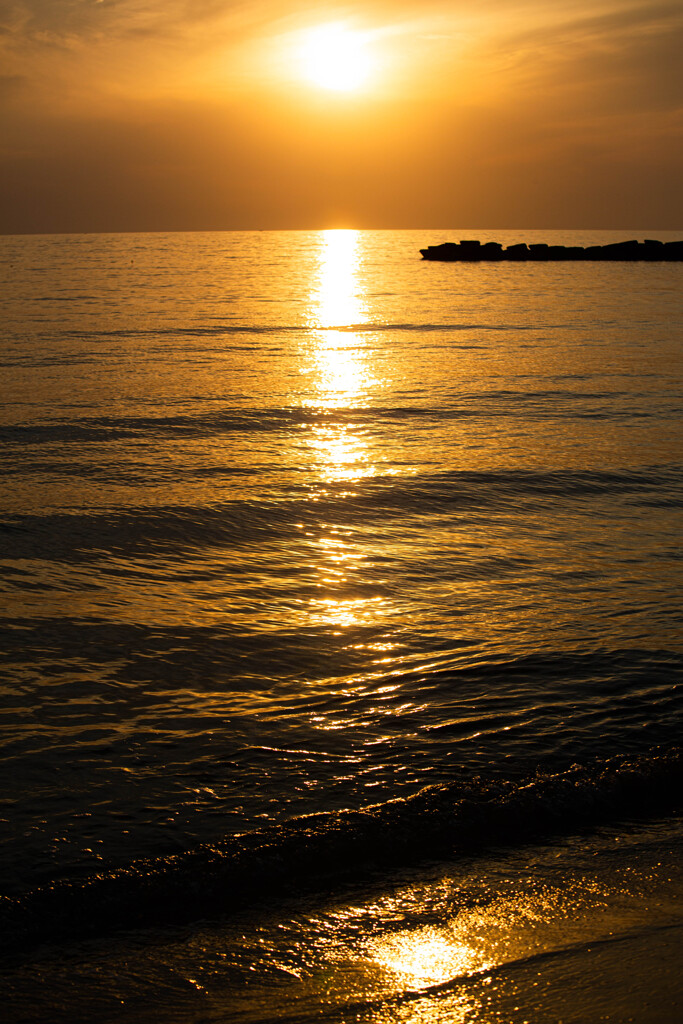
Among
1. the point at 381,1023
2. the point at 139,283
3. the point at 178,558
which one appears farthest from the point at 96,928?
the point at 139,283

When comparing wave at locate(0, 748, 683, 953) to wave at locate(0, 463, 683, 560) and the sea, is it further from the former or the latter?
wave at locate(0, 463, 683, 560)

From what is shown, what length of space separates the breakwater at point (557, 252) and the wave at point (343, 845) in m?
97.6

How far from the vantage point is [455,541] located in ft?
28.7

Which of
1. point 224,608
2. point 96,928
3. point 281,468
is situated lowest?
point 96,928

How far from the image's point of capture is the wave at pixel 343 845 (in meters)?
3.48

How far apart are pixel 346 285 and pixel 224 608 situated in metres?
56.5

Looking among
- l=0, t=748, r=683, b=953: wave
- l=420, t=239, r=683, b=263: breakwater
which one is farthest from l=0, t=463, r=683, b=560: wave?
l=420, t=239, r=683, b=263: breakwater

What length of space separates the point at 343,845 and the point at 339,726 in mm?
1122

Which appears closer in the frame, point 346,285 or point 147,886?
point 147,886

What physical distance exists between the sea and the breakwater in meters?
87.7

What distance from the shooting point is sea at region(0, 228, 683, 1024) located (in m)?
3.13

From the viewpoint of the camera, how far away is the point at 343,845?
390 centimetres

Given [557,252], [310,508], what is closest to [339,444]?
[310,508]

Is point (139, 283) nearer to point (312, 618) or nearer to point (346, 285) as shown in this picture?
point (346, 285)
